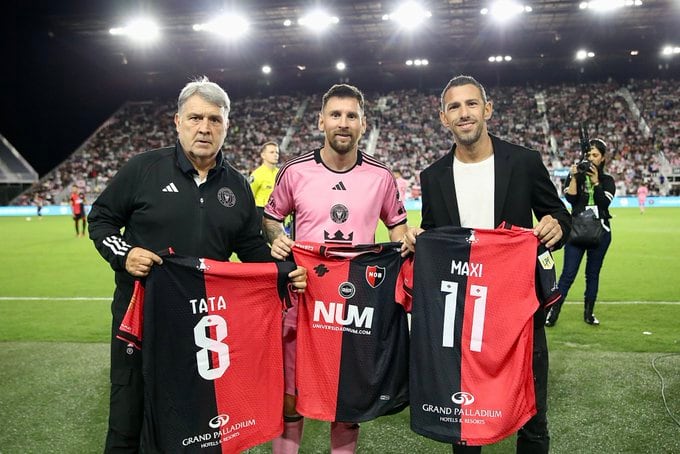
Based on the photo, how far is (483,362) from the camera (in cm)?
238

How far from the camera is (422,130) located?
34.4 metres

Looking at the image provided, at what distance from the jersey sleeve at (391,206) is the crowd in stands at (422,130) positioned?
83.9 feet

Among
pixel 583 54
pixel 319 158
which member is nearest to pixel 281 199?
pixel 319 158

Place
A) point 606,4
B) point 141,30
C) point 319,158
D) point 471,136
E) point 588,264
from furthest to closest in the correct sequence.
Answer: point 141,30
point 606,4
point 588,264
point 319,158
point 471,136

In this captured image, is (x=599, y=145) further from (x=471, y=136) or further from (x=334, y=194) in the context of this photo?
(x=334, y=194)

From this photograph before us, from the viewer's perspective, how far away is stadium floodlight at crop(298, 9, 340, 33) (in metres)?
23.7

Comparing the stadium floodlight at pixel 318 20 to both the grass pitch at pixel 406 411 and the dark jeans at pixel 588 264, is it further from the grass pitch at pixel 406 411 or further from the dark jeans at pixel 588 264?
the dark jeans at pixel 588 264

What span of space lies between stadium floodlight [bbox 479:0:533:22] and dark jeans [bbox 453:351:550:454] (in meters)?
22.7

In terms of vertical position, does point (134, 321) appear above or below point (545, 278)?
below

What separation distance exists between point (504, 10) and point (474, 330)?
23.3 m

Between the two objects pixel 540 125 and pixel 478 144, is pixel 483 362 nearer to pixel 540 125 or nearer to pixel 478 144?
pixel 478 144

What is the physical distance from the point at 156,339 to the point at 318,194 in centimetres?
113

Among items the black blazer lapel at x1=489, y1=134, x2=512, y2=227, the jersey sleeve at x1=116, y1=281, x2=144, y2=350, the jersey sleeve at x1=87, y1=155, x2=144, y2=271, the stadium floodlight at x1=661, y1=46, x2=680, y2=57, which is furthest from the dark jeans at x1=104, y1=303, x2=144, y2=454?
the stadium floodlight at x1=661, y1=46, x2=680, y2=57

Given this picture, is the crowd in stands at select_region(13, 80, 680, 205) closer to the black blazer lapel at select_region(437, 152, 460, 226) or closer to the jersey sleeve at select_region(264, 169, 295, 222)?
the jersey sleeve at select_region(264, 169, 295, 222)
